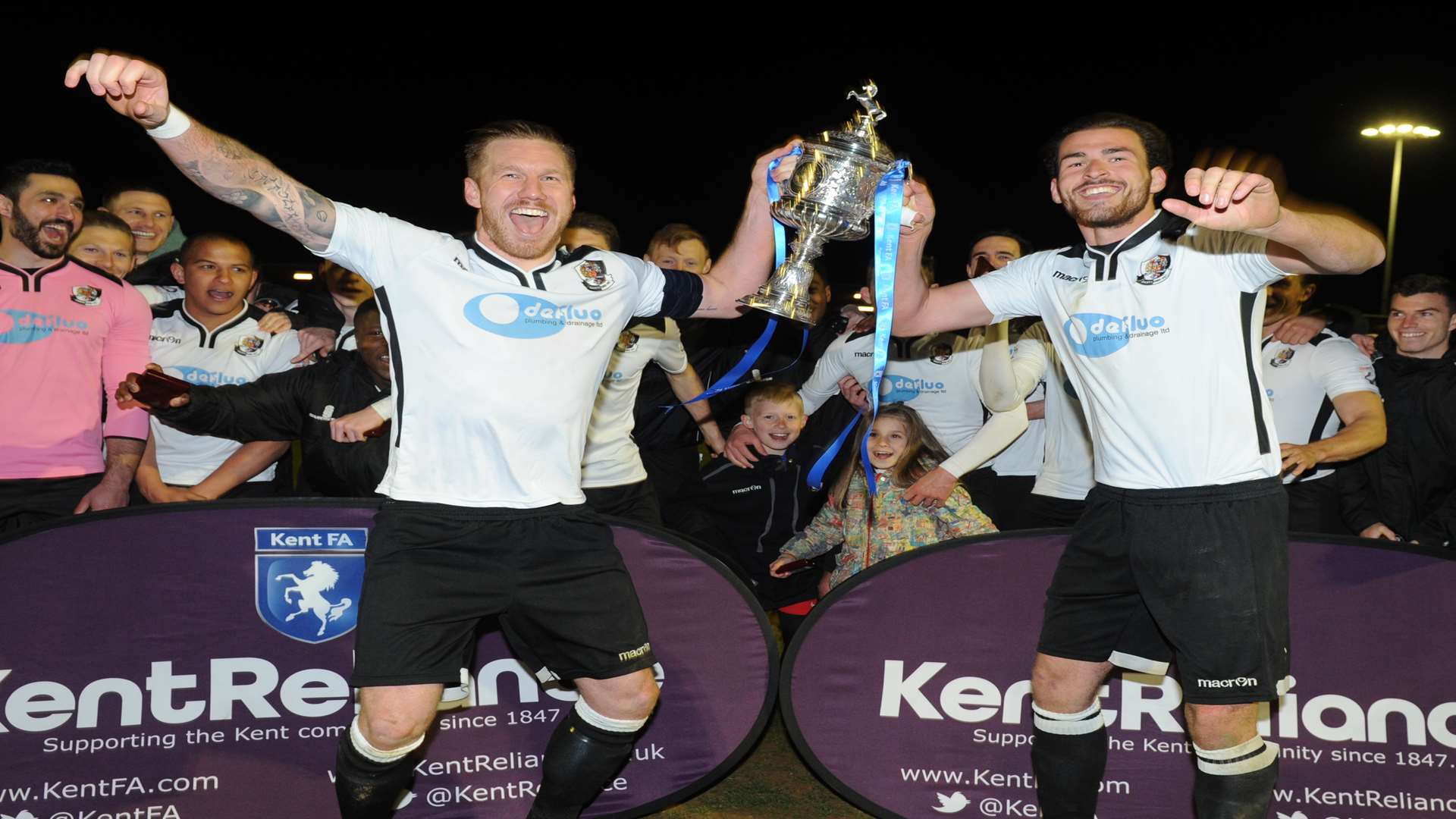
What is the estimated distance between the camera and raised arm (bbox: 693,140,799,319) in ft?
12.4

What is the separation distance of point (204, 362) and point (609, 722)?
2.78 metres

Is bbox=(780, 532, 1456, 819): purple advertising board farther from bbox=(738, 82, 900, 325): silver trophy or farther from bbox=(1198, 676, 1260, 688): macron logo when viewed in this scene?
bbox=(738, 82, 900, 325): silver trophy

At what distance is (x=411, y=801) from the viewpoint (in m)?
4.07

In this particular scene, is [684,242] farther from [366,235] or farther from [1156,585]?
[1156,585]

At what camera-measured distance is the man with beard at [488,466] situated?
3.38 meters

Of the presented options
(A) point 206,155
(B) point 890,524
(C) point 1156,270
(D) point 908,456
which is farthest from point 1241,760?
(A) point 206,155

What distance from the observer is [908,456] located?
505 cm

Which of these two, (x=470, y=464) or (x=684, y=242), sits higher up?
(x=684, y=242)

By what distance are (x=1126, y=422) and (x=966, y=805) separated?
1.58 metres

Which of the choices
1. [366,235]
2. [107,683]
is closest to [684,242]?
[366,235]

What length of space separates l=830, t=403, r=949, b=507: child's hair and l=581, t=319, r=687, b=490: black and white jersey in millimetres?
945

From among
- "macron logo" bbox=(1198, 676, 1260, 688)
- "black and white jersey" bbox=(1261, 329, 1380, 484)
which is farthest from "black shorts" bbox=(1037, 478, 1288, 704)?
"black and white jersey" bbox=(1261, 329, 1380, 484)

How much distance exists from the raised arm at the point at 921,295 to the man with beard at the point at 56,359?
316cm

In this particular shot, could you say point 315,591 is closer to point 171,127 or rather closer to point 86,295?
point 171,127
